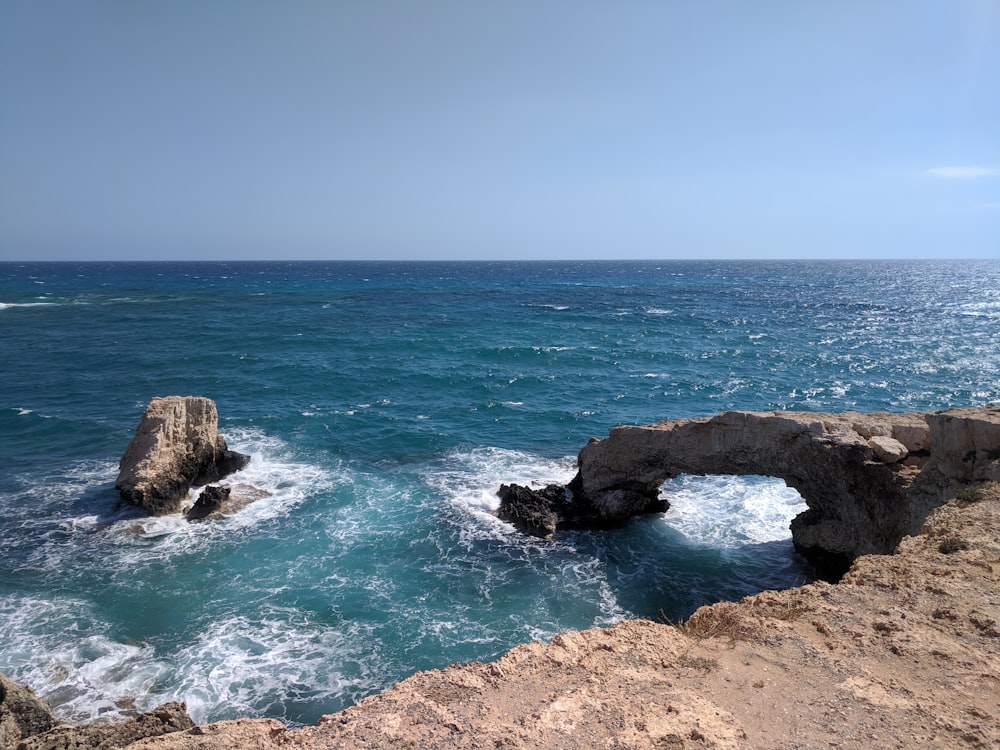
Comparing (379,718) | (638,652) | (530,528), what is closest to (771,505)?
(530,528)

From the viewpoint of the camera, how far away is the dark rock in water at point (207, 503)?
21688 millimetres

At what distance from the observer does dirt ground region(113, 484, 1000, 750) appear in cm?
710

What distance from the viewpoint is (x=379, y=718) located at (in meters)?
7.58

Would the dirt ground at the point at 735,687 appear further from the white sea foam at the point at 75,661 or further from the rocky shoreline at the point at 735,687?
the white sea foam at the point at 75,661

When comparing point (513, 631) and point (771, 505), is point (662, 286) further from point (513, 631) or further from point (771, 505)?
point (513, 631)

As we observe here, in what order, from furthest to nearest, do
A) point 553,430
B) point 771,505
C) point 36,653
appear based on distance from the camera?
1. point 553,430
2. point 771,505
3. point 36,653

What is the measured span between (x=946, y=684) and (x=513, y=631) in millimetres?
10078

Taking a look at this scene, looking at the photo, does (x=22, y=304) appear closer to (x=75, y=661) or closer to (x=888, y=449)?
(x=75, y=661)

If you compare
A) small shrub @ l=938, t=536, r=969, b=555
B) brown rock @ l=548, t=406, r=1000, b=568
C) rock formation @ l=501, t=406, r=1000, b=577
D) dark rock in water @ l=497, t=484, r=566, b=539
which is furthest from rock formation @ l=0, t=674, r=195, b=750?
brown rock @ l=548, t=406, r=1000, b=568

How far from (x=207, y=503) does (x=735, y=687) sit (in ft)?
66.7

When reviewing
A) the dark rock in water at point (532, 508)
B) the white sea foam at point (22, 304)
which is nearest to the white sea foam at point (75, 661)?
the dark rock in water at point (532, 508)

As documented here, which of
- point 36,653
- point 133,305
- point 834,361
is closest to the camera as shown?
point 36,653

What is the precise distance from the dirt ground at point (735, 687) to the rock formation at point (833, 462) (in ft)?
16.2

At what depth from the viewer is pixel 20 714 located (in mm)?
10562
